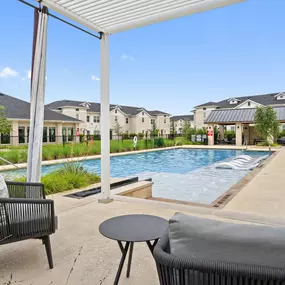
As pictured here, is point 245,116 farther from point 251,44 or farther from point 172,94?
point 172,94

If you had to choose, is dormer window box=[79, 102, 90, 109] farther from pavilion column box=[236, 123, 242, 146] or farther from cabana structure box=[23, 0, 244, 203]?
cabana structure box=[23, 0, 244, 203]

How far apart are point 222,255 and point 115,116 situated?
35.2 meters

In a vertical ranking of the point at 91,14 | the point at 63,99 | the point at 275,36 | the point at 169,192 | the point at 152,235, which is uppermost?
the point at 275,36

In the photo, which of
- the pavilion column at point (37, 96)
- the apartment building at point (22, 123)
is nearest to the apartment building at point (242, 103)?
the apartment building at point (22, 123)

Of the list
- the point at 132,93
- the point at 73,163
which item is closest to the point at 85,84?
the point at 132,93

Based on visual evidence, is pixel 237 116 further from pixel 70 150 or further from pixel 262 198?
pixel 262 198

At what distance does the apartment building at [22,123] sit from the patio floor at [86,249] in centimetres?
1289

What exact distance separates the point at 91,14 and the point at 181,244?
3.71 meters

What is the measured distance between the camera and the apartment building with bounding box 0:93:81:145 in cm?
1670

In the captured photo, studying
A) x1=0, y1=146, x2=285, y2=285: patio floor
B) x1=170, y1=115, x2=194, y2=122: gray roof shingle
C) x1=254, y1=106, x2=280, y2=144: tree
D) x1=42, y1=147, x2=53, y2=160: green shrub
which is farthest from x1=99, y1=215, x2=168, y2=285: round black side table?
x1=170, y1=115, x2=194, y2=122: gray roof shingle

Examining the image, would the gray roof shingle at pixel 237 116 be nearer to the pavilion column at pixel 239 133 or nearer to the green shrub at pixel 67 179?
the pavilion column at pixel 239 133

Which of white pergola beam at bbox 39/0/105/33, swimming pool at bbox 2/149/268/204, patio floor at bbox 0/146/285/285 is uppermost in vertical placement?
white pergola beam at bbox 39/0/105/33

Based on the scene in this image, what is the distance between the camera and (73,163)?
6.89 metres

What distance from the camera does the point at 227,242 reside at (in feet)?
3.69
